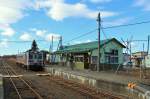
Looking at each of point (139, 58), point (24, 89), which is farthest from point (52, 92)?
point (139, 58)

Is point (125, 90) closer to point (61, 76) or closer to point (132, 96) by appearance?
point (132, 96)

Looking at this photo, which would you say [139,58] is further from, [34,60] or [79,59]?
[34,60]

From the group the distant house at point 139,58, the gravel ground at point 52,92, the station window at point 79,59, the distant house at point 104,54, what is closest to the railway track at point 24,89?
the gravel ground at point 52,92

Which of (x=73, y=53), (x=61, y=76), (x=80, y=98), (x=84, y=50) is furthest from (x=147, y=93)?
(x=73, y=53)

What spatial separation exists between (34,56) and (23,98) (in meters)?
33.4

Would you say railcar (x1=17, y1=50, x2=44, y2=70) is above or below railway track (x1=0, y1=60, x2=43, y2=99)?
above

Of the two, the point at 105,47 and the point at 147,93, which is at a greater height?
the point at 105,47

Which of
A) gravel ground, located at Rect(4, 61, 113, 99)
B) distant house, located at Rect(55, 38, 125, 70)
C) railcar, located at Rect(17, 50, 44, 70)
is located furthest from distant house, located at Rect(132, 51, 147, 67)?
railcar, located at Rect(17, 50, 44, 70)

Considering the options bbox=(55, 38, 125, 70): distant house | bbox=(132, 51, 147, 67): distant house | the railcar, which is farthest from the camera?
the railcar

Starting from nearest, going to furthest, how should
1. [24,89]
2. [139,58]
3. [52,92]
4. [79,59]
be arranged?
[52,92]
[24,89]
[139,58]
[79,59]

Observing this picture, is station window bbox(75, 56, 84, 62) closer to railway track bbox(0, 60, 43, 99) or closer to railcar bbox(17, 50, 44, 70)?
railcar bbox(17, 50, 44, 70)

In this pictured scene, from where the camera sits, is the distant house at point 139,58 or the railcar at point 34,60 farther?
the railcar at point 34,60

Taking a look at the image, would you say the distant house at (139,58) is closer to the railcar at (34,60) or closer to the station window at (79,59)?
the station window at (79,59)

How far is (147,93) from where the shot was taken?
1678 cm
